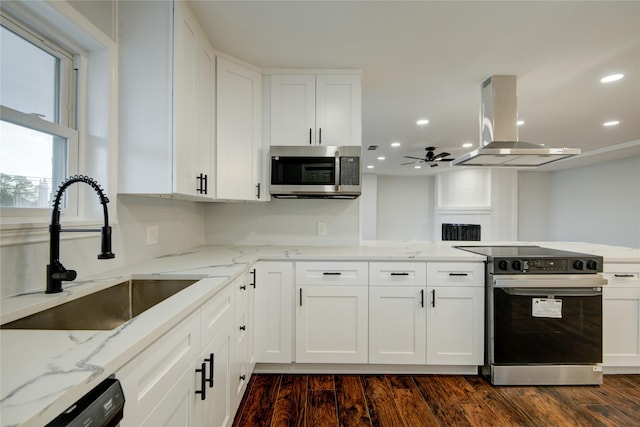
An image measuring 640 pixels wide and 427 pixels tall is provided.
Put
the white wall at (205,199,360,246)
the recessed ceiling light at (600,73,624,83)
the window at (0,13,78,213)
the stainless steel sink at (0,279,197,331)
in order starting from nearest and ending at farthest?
1. the stainless steel sink at (0,279,197,331)
2. the window at (0,13,78,213)
3. the recessed ceiling light at (600,73,624,83)
4. the white wall at (205,199,360,246)

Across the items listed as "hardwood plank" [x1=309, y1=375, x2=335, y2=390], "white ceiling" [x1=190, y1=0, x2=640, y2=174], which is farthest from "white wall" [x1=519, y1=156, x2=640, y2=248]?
"hardwood plank" [x1=309, y1=375, x2=335, y2=390]

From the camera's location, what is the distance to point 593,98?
2863mm

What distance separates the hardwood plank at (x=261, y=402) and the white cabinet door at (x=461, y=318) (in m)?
1.20

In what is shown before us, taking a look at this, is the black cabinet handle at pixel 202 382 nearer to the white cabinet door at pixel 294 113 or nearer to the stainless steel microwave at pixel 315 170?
the stainless steel microwave at pixel 315 170

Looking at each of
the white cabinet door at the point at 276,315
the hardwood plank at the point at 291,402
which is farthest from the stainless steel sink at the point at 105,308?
the hardwood plank at the point at 291,402

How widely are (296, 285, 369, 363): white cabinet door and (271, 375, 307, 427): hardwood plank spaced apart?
0.47 feet

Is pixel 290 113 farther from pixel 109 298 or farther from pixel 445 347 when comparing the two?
pixel 445 347

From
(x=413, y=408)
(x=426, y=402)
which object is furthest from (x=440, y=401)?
(x=413, y=408)

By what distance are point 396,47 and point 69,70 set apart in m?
1.93

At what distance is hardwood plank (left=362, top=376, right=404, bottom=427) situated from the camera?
5.60ft

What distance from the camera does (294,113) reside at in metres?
2.41

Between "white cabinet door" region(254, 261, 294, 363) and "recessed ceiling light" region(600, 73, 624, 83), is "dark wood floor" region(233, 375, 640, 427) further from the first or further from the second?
"recessed ceiling light" region(600, 73, 624, 83)

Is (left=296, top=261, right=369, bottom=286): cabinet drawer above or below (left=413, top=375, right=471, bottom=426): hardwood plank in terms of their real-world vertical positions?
above

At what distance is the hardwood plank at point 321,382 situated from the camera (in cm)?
203
